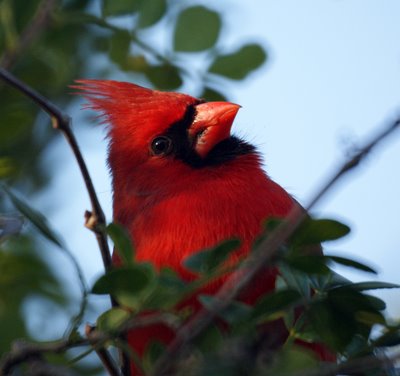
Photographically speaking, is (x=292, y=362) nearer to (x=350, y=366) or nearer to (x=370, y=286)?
(x=350, y=366)

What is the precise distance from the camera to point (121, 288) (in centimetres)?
173

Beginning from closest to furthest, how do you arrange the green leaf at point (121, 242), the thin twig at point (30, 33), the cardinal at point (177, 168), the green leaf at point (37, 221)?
the green leaf at point (121, 242), the green leaf at point (37, 221), the cardinal at point (177, 168), the thin twig at point (30, 33)

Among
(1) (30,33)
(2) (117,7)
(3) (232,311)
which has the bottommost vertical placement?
(1) (30,33)

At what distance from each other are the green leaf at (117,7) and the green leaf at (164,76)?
0.20 m

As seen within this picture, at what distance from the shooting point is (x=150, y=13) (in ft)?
9.51

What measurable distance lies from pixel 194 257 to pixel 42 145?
2.08 metres

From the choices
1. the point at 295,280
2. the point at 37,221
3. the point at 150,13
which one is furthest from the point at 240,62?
the point at 295,280

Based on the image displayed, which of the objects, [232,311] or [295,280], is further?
[295,280]

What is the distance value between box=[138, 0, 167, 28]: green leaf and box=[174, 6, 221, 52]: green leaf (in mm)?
71

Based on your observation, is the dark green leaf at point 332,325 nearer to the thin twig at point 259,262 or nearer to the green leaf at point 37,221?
the thin twig at point 259,262

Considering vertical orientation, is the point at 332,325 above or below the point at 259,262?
below

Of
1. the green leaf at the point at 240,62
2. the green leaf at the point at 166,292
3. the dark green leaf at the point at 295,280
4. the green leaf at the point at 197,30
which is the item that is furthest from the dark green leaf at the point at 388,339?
the green leaf at the point at 197,30

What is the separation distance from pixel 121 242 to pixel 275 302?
0.32 metres

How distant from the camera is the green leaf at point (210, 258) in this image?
1644 mm
